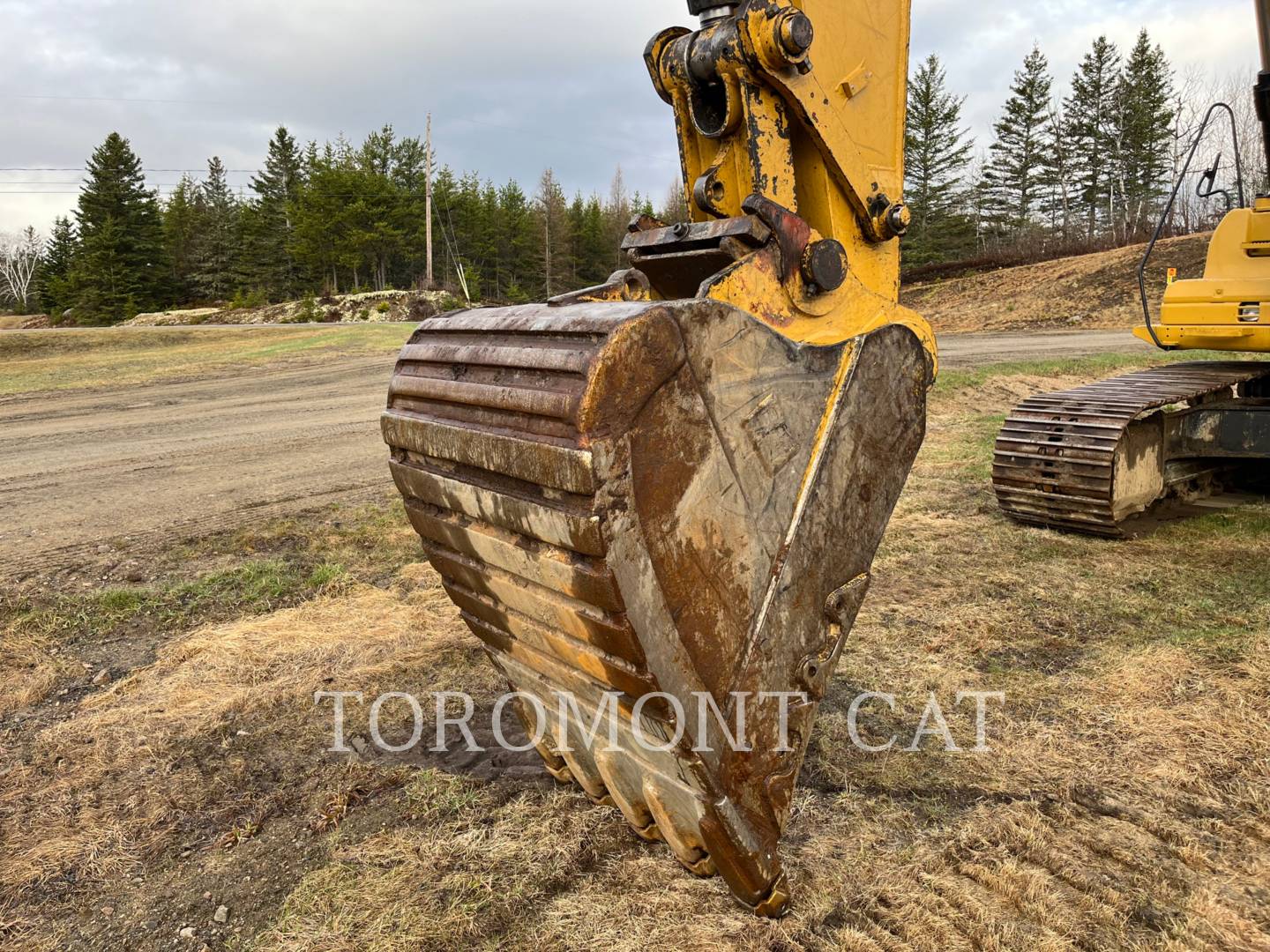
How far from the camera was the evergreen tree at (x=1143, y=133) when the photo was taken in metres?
38.7

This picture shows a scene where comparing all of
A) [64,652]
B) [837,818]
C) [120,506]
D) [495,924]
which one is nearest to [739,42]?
[837,818]

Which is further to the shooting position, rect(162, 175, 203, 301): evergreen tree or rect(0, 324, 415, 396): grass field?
rect(162, 175, 203, 301): evergreen tree

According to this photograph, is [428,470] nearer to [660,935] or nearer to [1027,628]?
[660,935]

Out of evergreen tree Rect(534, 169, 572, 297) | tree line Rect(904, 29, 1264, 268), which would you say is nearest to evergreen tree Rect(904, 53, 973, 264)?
tree line Rect(904, 29, 1264, 268)

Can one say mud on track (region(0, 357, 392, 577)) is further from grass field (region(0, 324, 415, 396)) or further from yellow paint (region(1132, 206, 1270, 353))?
yellow paint (region(1132, 206, 1270, 353))

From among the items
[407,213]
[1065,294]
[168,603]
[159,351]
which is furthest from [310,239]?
[168,603]

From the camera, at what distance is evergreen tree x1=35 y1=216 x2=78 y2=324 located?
43.2 metres

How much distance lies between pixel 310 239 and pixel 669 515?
45.0m

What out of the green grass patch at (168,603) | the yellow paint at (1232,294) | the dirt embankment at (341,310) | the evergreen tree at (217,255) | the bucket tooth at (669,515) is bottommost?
the green grass patch at (168,603)

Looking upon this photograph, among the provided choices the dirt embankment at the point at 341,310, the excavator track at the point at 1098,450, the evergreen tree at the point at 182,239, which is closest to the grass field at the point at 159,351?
the dirt embankment at the point at 341,310

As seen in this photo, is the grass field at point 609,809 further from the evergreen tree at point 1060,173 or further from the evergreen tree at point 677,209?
the evergreen tree at point 1060,173

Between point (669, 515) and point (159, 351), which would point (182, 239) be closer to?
point (159, 351)

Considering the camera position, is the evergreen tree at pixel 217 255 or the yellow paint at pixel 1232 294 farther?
the evergreen tree at pixel 217 255

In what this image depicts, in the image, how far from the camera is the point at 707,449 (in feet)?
6.64
